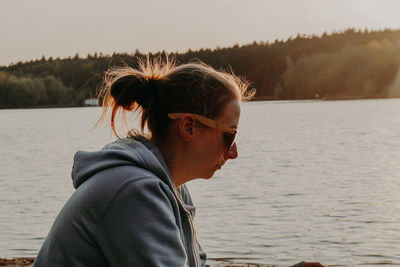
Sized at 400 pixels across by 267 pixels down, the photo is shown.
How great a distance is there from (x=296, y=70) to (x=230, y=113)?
114824mm

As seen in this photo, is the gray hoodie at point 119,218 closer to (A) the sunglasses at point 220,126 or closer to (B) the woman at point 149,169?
(B) the woman at point 149,169

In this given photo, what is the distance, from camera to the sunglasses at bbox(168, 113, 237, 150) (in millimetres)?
1914

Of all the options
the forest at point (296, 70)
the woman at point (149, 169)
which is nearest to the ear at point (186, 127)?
the woman at point (149, 169)

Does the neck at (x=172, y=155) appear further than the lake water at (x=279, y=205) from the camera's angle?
No

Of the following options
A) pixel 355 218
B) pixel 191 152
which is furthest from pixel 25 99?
pixel 191 152

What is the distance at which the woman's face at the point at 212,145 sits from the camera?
1970 mm

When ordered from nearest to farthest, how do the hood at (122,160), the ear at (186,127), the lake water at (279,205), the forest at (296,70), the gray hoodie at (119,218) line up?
1. the gray hoodie at (119,218)
2. the hood at (122,160)
3. the ear at (186,127)
4. the lake water at (279,205)
5. the forest at (296,70)

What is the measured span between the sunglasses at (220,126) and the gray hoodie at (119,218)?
0.53 ft

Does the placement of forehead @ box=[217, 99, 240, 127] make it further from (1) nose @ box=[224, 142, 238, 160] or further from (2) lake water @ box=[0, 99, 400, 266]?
(2) lake water @ box=[0, 99, 400, 266]

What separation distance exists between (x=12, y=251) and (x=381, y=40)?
373 ft

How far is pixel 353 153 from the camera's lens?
29.7 meters

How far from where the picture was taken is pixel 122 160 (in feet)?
5.65

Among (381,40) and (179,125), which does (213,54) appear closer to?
(381,40)

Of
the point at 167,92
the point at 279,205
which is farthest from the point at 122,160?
the point at 279,205
